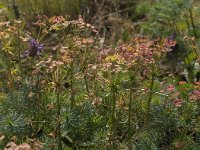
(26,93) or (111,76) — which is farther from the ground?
(111,76)

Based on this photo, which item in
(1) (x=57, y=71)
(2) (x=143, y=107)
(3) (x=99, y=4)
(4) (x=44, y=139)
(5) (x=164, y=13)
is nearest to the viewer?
(1) (x=57, y=71)

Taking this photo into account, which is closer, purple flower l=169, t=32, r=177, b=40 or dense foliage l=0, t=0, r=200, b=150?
dense foliage l=0, t=0, r=200, b=150

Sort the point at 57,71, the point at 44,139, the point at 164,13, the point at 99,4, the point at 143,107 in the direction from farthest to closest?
1. the point at 99,4
2. the point at 164,13
3. the point at 143,107
4. the point at 44,139
5. the point at 57,71

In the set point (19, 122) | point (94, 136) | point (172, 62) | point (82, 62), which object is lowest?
point (172, 62)

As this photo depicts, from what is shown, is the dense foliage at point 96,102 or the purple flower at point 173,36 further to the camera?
the purple flower at point 173,36

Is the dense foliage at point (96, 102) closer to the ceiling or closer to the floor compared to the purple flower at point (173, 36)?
A: closer to the ceiling

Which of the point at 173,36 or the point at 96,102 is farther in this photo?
the point at 173,36

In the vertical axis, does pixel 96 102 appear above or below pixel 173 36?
above

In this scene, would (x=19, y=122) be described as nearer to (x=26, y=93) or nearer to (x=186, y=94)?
(x=26, y=93)

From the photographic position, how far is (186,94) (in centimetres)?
195

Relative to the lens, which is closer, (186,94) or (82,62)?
(82,62)

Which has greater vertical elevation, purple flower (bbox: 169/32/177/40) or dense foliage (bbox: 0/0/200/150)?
dense foliage (bbox: 0/0/200/150)

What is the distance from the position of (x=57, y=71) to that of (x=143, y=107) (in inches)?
16.8

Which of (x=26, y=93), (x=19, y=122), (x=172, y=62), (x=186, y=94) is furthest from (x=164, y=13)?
(x=19, y=122)
